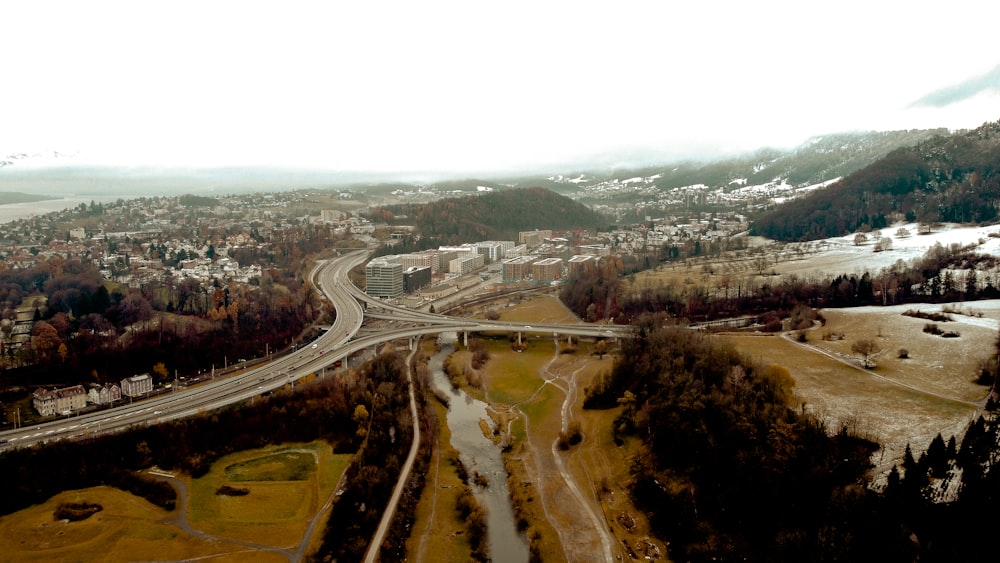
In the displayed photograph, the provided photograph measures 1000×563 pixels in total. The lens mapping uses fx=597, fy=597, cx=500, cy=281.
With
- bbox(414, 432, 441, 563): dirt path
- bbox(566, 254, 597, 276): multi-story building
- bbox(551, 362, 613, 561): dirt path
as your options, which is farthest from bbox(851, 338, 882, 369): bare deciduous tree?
bbox(566, 254, 597, 276): multi-story building

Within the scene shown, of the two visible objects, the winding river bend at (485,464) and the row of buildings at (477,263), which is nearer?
the winding river bend at (485,464)

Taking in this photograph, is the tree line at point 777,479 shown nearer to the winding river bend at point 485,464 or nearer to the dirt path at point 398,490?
the winding river bend at point 485,464

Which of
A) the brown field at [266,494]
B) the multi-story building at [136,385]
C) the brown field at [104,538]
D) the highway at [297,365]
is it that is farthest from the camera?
the multi-story building at [136,385]

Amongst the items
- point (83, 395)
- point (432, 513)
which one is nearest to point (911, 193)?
point (432, 513)

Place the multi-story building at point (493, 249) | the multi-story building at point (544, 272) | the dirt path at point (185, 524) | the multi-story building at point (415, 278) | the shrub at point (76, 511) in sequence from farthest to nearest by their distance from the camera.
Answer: the multi-story building at point (493, 249)
the multi-story building at point (544, 272)
the multi-story building at point (415, 278)
the shrub at point (76, 511)
the dirt path at point (185, 524)

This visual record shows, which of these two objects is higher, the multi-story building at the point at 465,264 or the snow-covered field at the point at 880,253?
the snow-covered field at the point at 880,253

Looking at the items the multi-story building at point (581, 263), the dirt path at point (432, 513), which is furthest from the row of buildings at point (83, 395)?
the multi-story building at point (581, 263)

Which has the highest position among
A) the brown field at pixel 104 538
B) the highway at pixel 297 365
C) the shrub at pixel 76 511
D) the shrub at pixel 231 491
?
the highway at pixel 297 365
